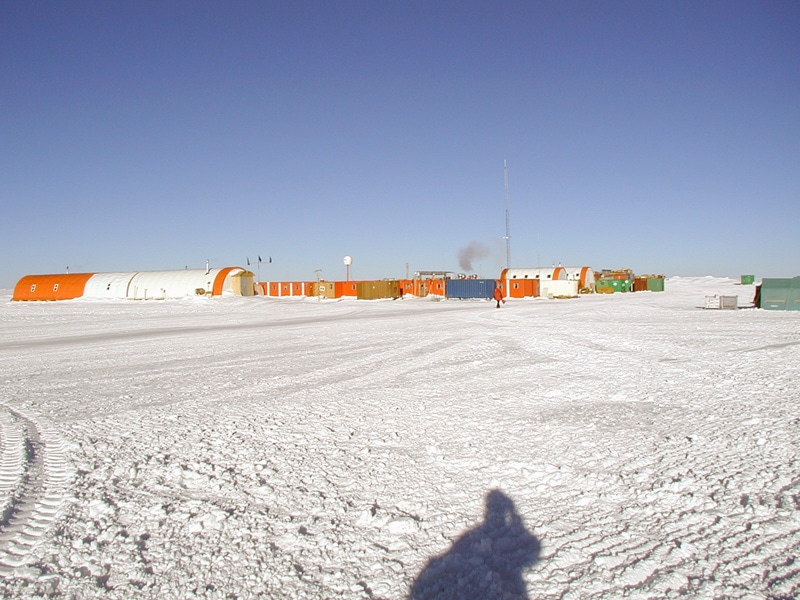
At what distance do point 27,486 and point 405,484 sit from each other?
3.12 m

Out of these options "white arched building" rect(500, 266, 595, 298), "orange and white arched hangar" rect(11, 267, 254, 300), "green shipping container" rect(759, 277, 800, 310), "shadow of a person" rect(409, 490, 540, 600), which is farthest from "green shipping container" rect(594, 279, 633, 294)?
"shadow of a person" rect(409, 490, 540, 600)

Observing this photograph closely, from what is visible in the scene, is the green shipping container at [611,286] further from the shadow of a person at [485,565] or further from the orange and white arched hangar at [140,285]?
the shadow of a person at [485,565]

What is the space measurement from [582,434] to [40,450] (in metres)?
5.63

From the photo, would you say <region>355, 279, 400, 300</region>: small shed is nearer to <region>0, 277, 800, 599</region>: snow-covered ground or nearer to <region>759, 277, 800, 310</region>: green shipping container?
<region>759, 277, 800, 310</region>: green shipping container

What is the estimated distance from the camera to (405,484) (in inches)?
176

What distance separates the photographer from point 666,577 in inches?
120

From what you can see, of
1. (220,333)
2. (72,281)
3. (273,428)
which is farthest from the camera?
(72,281)

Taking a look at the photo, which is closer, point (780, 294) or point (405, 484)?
point (405, 484)

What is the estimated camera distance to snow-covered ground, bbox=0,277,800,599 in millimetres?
3150

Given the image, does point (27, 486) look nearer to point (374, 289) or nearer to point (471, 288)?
point (374, 289)

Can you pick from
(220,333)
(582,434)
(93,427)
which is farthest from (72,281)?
(582,434)

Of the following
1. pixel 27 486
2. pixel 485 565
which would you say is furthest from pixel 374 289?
pixel 485 565

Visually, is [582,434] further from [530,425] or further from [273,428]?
[273,428]

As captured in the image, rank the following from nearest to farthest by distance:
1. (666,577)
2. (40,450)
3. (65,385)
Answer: (666,577) < (40,450) < (65,385)
